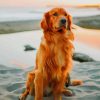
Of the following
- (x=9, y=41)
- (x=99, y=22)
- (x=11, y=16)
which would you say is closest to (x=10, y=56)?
(x=9, y=41)

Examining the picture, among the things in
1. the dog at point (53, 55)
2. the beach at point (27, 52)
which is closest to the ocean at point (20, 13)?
the beach at point (27, 52)

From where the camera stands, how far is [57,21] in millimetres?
2359

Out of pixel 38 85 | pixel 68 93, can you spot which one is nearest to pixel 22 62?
pixel 38 85

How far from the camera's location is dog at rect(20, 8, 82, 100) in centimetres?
240

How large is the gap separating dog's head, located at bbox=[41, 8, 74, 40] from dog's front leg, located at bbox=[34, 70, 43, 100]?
0.31m

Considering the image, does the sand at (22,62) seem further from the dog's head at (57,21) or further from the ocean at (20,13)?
the dog's head at (57,21)

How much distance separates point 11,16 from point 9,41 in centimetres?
19

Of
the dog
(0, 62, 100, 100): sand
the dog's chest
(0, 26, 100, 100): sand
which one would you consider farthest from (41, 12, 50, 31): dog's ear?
(0, 62, 100, 100): sand

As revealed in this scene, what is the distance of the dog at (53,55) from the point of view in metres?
2.40

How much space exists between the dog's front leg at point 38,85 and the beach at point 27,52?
18 cm

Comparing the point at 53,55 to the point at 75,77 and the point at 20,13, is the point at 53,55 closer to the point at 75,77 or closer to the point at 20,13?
the point at 75,77

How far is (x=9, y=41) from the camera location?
271cm

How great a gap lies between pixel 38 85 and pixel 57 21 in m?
0.46

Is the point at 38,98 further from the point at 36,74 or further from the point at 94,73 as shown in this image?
the point at 94,73
